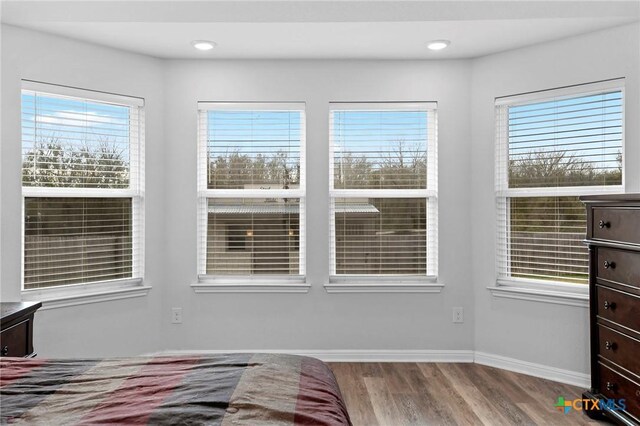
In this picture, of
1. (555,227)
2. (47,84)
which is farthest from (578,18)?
(47,84)

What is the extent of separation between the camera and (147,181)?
354 cm

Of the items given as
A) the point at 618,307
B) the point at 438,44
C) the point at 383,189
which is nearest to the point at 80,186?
the point at 383,189

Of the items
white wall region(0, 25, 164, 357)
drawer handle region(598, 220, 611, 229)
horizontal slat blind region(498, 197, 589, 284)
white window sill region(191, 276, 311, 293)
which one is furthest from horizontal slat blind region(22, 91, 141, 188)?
drawer handle region(598, 220, 611, 229)

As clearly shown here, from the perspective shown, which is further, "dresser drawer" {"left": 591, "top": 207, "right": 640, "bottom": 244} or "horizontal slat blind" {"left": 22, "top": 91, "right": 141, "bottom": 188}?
"horizontal slat blind" {"left": 22, "top": 91, "right": 141, "bottom": 188}

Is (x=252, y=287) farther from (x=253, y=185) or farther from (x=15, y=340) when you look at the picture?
(x=15, y=340)

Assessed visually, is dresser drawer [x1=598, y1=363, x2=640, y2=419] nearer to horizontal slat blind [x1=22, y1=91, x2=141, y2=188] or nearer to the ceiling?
the ceiling

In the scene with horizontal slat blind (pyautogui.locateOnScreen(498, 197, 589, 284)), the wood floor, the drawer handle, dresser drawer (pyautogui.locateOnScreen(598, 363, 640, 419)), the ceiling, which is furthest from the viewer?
horizontal slat blind (pyautogui.locateOnScreen(498, 197, 589, 284))

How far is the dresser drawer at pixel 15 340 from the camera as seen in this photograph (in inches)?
79.0

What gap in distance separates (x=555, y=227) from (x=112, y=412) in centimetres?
318

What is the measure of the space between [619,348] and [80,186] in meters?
3.64

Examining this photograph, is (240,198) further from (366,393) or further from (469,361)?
(469,361)

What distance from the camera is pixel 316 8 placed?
9.02 ft

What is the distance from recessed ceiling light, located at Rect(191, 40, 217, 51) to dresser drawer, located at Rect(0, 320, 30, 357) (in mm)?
2138

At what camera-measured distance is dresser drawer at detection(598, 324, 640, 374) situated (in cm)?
228
